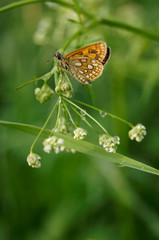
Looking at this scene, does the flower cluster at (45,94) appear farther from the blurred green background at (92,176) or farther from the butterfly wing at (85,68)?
the blurred green background at (92,176)

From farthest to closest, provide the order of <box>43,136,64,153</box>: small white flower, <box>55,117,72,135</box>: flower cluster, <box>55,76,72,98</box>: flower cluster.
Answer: <box>55,117,72,135</box>: flower cluster, <box>55,76,72,98</box>: flower cluster, <box>43,136,64,153</box>: small white flower

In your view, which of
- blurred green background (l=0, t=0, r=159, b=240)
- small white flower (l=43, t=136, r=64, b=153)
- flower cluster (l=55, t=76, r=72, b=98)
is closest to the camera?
small white flower (l=43, t=136, r=64, b=153)

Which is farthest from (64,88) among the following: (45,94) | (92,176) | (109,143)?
(92,176)

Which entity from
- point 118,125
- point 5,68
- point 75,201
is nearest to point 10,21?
point 5,68

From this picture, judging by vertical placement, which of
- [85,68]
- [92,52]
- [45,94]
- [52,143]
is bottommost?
[52,143]

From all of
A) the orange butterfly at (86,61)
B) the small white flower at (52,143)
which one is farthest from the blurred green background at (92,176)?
the small white flower at (52,143)

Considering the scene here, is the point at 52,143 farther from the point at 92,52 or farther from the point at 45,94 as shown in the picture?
the point at 92,52

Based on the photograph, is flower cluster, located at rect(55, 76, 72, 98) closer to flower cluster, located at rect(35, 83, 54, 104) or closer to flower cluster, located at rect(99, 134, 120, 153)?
flower cluster, located at rect(35, 83, 54, 104)

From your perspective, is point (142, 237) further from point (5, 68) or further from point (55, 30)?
point (5, 68)

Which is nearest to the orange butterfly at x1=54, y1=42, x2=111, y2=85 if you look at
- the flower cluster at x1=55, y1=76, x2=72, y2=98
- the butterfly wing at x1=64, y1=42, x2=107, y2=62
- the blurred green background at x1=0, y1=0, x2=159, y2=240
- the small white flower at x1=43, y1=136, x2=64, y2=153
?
the butterfly wing at x1=64, y1=42, x2=107, y2=62
